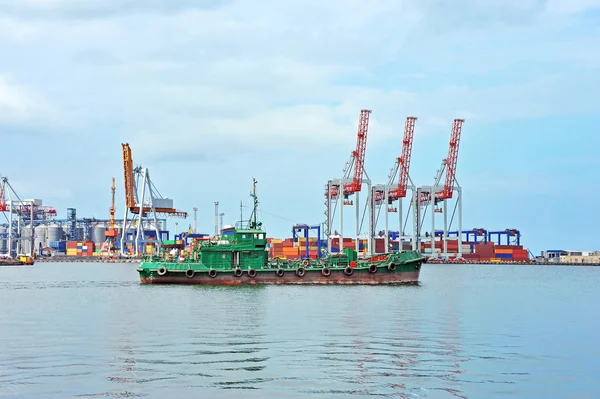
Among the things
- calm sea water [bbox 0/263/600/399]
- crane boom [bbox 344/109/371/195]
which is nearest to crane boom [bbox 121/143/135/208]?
crane boom [bbox 344/109/371/195]

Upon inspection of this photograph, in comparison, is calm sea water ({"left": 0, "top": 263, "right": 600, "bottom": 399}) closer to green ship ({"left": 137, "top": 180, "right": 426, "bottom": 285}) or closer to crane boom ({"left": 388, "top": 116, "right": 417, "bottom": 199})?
green ship ({"left": 137, "top": 180, "right": 426, "bottom": 285})

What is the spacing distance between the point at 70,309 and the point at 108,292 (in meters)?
16.1

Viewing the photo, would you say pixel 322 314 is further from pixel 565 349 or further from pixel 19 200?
pixel 19 200

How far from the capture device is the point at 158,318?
124 ft

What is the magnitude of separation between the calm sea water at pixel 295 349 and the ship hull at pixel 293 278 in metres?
12.1

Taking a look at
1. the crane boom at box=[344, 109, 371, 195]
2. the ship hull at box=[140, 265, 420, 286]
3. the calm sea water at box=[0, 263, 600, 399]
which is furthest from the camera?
the crane boom at box=[344, 109, 371, 195]

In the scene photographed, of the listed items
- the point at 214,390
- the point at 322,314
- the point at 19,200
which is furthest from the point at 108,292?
the point at 19,200

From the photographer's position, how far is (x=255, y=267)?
204 ft

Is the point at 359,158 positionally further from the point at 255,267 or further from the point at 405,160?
the point at 255,267

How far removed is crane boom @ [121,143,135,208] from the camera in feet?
543

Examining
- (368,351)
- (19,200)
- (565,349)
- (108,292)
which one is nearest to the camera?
(368,351)

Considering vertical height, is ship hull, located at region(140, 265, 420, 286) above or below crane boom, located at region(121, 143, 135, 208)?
below

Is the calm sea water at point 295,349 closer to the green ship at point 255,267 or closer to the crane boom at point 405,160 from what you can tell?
the green ship at point 255,267

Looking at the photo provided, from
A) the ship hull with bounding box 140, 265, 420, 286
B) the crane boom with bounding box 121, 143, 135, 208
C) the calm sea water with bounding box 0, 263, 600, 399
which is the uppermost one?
the crane boom with bounding box 121, 143, 135, 208
